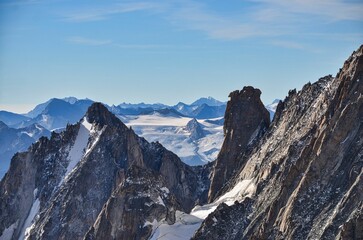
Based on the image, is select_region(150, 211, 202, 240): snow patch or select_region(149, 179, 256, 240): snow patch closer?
select_region(149, 179, 256, 240): snow patch

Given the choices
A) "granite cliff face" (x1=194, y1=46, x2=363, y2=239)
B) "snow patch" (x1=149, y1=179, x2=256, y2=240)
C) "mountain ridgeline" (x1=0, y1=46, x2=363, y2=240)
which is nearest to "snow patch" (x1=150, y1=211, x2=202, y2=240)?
"snow patch" (x1=149, y1=179, x2=256, y2=240)

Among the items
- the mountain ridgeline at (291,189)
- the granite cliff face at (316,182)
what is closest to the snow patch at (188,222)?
the mountain ridgeline at (291,189)

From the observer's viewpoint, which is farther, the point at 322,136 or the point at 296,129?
the point at 296,129

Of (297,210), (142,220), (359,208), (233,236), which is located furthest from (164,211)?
(359,208)

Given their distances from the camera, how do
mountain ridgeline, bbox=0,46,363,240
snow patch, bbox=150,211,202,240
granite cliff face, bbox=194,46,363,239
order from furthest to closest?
snow patch, bbox=150,211,202,240 → mountain ridgeline, bbox=0,46,363,240 → granite cliff face, bbox=194,46,363,239

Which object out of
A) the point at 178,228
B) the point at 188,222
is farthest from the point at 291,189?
the point at 188,222

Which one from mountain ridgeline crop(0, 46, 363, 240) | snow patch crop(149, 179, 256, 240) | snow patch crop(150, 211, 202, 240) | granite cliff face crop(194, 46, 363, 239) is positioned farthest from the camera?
snow patch crop(150, 211, 202, 240)

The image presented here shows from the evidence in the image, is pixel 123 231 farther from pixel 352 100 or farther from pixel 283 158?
pixel 352 100

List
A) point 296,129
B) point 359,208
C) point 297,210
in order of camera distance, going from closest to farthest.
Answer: point 359,208 → point 297,210 → point 296,129

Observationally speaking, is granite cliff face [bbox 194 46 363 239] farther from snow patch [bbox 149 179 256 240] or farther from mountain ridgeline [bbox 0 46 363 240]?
snow patch [bbox 149 179 256 240]
